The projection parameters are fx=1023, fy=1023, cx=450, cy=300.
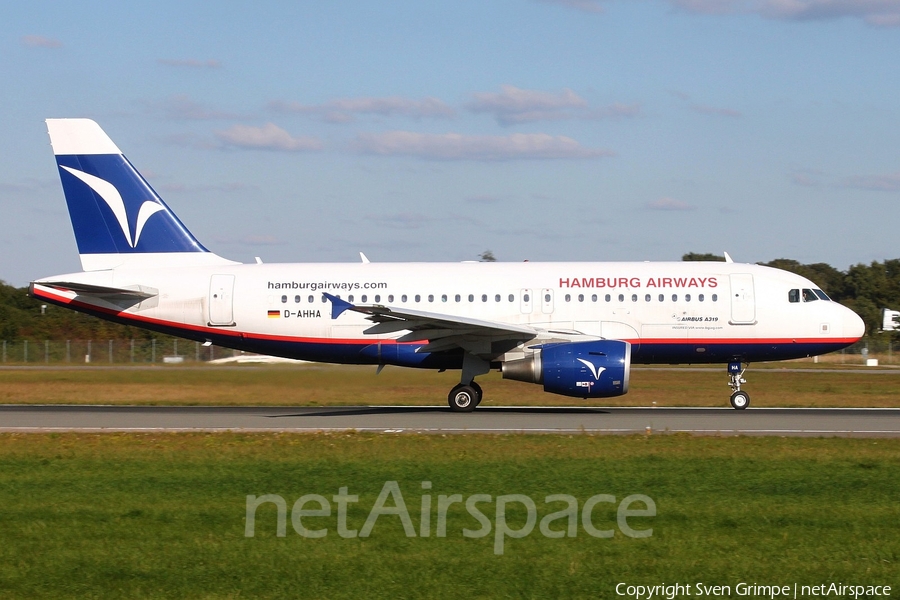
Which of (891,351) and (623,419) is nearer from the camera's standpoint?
(623,419)

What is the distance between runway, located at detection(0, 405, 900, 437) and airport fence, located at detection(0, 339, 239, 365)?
2275 centimetres

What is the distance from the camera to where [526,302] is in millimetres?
25156

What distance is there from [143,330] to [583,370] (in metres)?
27.0

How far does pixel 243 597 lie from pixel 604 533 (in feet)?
11.7

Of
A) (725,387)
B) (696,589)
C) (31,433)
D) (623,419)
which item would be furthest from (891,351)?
(696,589)

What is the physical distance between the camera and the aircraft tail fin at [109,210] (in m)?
27.0

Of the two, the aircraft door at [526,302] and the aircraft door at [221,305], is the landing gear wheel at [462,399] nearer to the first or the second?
the aircraft door at [526,302]

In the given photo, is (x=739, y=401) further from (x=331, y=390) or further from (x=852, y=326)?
(x=331, y=390)

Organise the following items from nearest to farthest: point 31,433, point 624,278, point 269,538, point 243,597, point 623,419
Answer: point 243,597 → point 269,538 → point 31,433 → point 623,419 → point 624,278

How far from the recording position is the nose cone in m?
25.1

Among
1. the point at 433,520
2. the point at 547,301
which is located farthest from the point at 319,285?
the point at 433,520

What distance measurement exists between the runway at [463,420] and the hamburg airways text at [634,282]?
306 centimetres

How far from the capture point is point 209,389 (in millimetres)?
29203

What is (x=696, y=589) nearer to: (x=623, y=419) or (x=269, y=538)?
(x=269, y=538)
